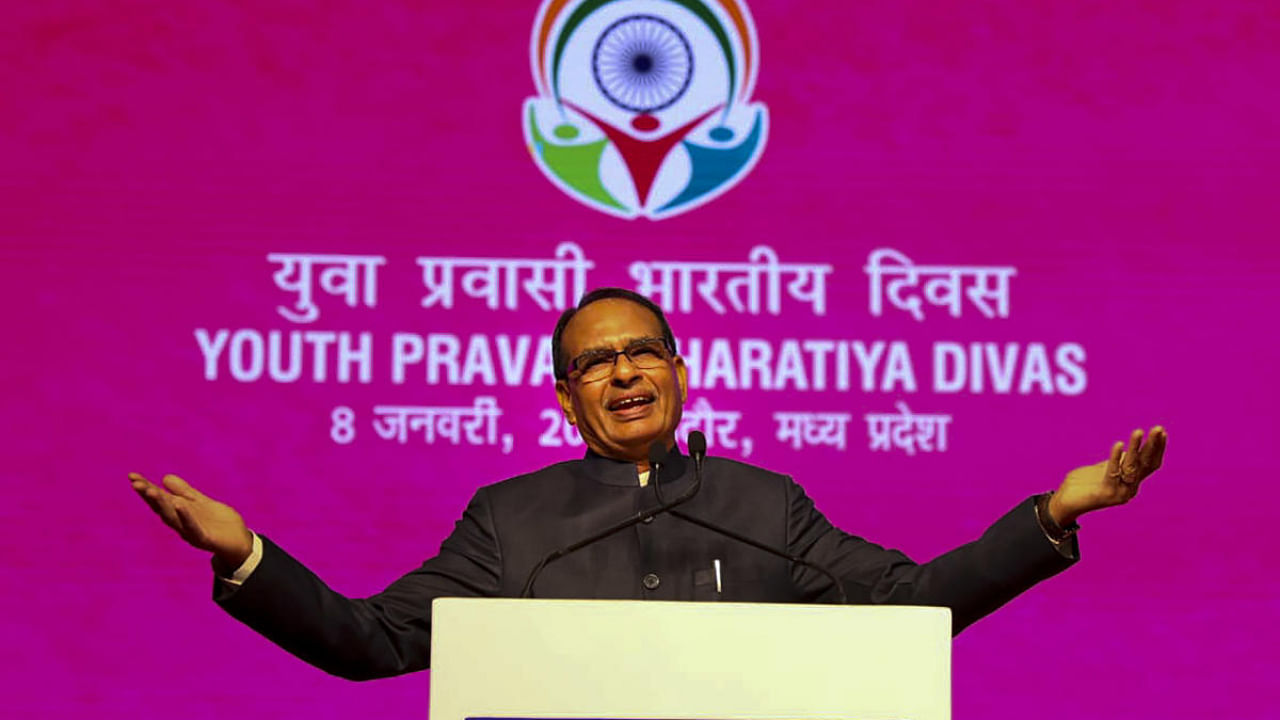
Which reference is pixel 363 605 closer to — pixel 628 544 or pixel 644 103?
pixel 628 544

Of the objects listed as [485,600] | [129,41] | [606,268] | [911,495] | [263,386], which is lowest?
[485,600]

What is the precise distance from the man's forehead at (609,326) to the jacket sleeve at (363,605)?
31 cm

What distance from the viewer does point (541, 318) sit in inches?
143

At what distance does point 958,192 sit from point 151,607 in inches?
83.4

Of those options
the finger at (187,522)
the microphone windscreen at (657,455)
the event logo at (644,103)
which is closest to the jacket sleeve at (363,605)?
the finger at (187,522)

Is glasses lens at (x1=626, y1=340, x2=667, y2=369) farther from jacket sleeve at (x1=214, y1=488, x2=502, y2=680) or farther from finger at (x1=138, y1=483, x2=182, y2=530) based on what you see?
finger at (x1=138, y1=483, x2=182, y2=530)

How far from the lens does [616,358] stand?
2.43 m

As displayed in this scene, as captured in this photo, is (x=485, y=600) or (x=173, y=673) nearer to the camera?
(x=485, y=600)

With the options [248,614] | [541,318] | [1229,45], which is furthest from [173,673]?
[1229,45]

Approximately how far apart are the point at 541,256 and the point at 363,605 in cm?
154

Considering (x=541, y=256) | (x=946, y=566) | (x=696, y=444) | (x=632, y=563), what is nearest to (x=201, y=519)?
(x=696, y=444)

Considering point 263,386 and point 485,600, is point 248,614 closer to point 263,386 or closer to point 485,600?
point 485,600

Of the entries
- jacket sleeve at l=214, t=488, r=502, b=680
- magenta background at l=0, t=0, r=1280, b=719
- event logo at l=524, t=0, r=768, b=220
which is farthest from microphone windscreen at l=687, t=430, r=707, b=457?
event logo at l=524, t=0, r=768, b=220

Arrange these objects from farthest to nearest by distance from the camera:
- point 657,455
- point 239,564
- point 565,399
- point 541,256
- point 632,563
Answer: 1. point 541,256
2. point 565,399
3. point 632,563
4. point 657,455
5. point 239,564
